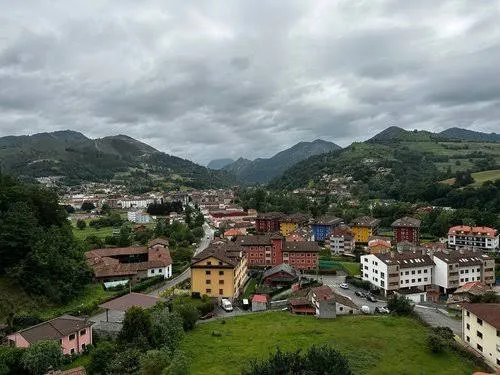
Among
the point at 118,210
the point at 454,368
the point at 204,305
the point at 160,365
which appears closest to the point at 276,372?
the point at 160,365

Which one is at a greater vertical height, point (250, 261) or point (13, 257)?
point (13, 257)

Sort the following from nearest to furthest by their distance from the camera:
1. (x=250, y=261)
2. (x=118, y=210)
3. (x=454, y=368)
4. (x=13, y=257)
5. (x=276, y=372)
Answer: (x=276, y=372)
(x=454, y=368)
(x=13, y=257)
(x=250, y=261)
(x=118, y=210)

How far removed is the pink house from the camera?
1283 inches

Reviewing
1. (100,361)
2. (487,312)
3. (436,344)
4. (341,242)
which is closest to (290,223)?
(341,242)

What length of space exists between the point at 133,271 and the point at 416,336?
3344 cm

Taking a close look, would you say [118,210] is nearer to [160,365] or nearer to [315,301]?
[315,301]

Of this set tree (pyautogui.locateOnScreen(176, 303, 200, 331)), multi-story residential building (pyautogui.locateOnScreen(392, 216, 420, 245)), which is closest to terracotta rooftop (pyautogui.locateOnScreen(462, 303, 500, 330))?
tree (pyautogui.locateOnScreen(176, 303, 200, 331))

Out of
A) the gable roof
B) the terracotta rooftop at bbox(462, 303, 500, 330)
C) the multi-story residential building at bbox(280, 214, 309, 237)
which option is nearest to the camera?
the gable roof

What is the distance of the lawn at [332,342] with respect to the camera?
32031 mm

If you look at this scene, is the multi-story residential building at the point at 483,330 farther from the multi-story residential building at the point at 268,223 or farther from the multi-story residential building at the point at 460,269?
the multi-story residential building at the point at 268,223

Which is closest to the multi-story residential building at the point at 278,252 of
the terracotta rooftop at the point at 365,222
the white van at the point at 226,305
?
the white van at the point at 226,305

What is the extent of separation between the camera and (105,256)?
62.3m

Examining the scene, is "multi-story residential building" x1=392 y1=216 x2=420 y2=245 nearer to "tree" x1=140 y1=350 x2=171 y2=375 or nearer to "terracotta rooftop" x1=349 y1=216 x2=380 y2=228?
"terracotta rooftop" x1=349 y1=216 x2=380 y2=228

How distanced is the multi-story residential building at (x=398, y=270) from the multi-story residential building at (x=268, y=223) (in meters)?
38.4
